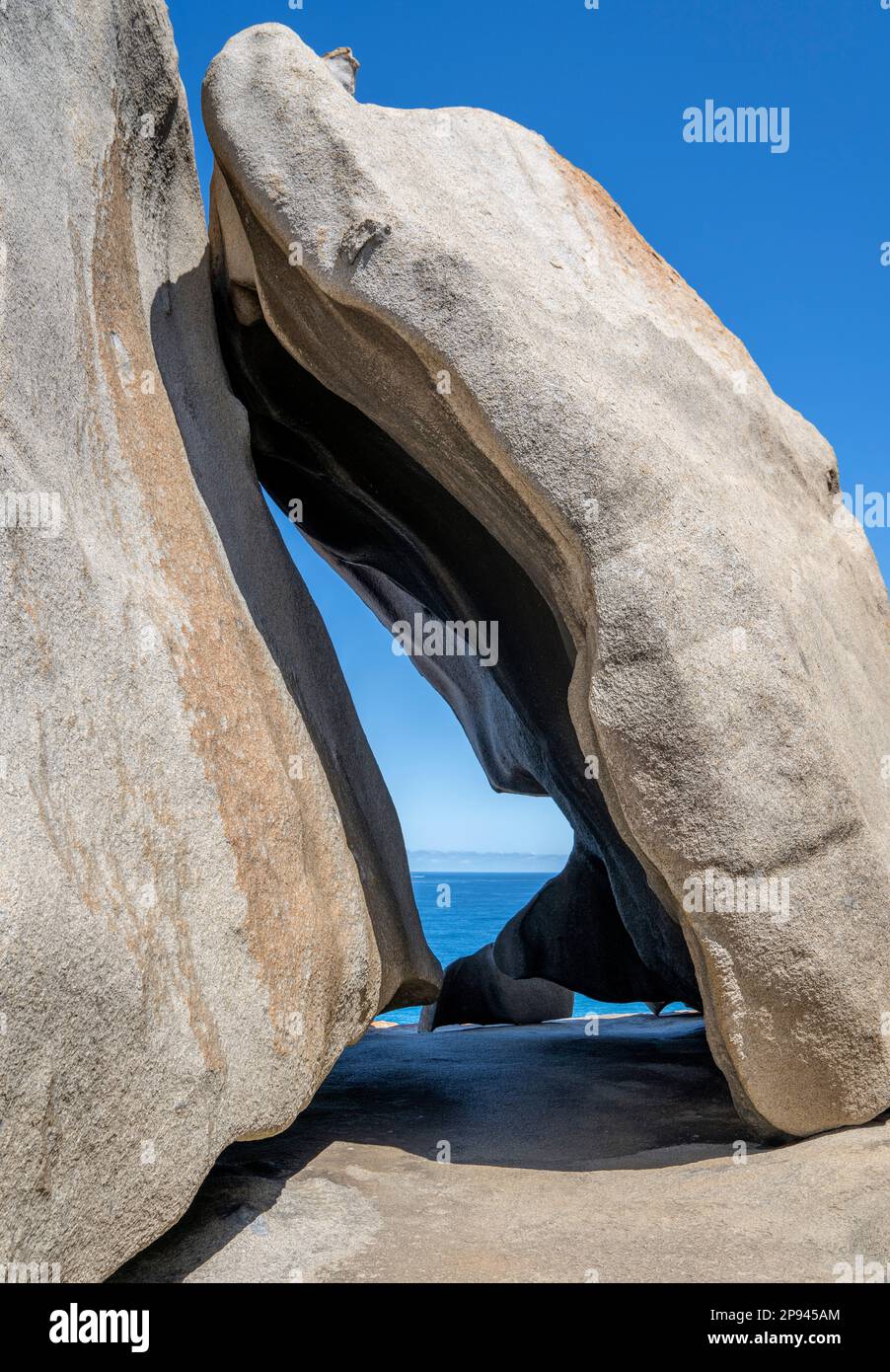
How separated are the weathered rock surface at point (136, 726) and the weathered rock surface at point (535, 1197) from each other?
11.6 inches

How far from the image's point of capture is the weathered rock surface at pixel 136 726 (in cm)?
227

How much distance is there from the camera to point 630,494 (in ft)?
11.3

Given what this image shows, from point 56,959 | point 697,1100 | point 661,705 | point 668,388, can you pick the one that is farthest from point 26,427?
point 697,1100

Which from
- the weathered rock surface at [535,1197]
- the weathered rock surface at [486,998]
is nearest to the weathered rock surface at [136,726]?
the weathered rock surface at [535,1197]

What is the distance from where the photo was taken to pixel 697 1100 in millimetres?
4344

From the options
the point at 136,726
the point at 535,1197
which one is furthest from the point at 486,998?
the point at 136,726

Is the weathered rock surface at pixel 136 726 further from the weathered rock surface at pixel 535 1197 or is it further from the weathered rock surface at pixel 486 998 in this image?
the weathered rock surface at pixel 486 998

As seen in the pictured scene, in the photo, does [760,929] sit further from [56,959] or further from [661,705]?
[56,959]

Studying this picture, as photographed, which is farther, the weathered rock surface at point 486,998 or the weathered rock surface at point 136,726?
the weathered rock surface at point 486,998

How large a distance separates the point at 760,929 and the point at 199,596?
1.88 metres

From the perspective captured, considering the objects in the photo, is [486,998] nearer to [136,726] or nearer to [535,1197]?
[535,1197]

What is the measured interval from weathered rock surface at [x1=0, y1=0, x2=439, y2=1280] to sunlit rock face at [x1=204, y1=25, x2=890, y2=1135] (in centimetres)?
44

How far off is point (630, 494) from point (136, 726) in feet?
5.32

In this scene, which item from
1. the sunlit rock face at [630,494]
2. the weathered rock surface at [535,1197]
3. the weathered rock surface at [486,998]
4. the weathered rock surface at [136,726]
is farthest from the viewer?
the weathered rock surface at [486,998]
